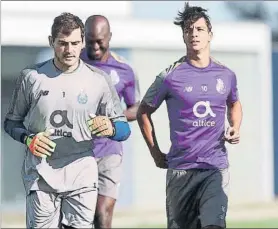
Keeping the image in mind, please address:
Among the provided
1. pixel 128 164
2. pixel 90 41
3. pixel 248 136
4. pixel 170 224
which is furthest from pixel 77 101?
pixel 248 136

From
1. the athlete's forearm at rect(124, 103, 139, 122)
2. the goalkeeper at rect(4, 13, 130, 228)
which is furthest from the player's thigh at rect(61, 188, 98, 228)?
the athlete's forearm at rect(124, 103, 139, 122)

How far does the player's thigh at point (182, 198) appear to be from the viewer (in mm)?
9195

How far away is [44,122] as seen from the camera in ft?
27.4

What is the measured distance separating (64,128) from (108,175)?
7.76 feet

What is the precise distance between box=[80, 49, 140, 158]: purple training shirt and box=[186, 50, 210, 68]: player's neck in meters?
1.62

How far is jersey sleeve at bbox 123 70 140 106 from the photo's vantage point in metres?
11.0

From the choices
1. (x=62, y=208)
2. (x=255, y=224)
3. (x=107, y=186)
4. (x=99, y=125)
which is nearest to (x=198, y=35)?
(x=99, y=125)

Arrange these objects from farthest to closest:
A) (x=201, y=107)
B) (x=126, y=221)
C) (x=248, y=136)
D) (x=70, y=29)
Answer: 1. (x=248, y=136)
2. (x=126, y=221)
3. (x=201, y=107)
4. (x=70, y=29)

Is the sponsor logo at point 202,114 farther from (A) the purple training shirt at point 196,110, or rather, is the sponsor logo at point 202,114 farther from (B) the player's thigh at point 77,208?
(B) the player's thigh at point 77,208

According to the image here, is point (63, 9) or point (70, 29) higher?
Result: point (63, 9)

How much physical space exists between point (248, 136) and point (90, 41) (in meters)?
12.1

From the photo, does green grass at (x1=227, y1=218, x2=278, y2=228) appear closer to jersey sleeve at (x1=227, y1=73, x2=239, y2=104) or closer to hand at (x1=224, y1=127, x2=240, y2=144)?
jersey sleeve at (x1=227, y1=73, x2=239, y2=104)

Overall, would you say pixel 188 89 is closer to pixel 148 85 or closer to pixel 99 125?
pixel 99 125

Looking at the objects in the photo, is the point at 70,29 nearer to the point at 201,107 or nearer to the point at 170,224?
the point at 201,107
